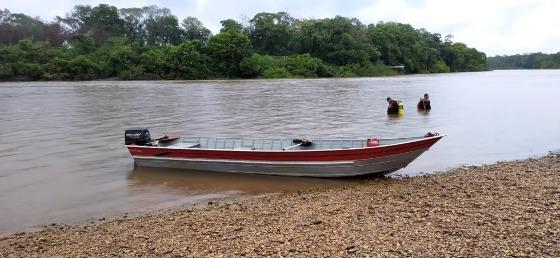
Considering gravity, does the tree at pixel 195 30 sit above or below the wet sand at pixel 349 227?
above

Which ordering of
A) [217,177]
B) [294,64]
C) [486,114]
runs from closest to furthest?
[217,177] < [486,114] < [294,64]

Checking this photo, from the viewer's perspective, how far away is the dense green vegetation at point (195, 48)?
87.4 m

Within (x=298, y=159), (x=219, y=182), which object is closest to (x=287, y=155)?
(x=298, y=159)

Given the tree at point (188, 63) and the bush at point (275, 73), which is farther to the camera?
the bush at point (275, 73)

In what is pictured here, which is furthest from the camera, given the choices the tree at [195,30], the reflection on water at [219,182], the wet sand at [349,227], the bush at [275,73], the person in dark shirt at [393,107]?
the tree at [195,30]

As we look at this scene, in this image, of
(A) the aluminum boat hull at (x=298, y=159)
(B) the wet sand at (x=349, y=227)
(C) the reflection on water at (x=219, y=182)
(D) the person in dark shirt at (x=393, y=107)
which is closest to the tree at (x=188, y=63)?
(D) the person in dark shirt at (x=393, y=107)

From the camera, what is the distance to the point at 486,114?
3073cm

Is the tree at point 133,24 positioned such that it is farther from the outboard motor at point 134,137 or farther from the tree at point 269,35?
the outboard motor at point 134,137

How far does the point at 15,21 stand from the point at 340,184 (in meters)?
124

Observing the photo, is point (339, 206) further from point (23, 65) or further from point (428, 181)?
point (23, 65)

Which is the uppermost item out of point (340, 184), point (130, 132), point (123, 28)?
point (123, 28)

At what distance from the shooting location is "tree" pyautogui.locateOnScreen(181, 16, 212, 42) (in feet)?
376

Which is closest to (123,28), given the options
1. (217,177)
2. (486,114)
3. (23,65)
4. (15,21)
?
(15,21)

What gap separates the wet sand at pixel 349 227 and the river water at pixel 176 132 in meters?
1.63
